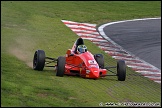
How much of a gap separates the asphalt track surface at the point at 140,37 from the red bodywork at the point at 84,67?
5441 mm

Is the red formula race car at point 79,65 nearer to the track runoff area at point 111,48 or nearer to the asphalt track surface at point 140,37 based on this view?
the track runoff area at point 111,48

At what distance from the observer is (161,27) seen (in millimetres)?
36188

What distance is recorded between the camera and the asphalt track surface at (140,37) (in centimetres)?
2731

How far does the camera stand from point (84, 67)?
1970 centimetres

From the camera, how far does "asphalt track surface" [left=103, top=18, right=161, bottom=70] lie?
2731cm

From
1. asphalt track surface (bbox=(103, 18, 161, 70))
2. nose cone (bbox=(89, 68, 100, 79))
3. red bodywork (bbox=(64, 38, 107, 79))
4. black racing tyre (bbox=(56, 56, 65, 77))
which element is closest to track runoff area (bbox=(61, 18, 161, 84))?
asphalt track surface (bbox=(103, 18, 161, 70))

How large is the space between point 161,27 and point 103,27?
418 cm

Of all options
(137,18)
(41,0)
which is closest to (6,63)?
(137,18)

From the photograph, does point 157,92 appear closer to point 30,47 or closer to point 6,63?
point 6,63

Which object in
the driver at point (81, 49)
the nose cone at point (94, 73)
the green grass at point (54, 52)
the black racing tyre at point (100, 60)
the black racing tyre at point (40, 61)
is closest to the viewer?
the green grass at point (54, 52)

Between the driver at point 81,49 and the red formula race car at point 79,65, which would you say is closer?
the red formula race car at point 79,65

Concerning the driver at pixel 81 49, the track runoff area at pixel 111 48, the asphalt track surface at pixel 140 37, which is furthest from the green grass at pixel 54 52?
the asphalt track surface at pixel 140 37

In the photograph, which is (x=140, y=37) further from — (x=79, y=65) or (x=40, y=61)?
(x=40, y=61)

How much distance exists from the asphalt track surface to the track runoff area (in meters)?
0.37
